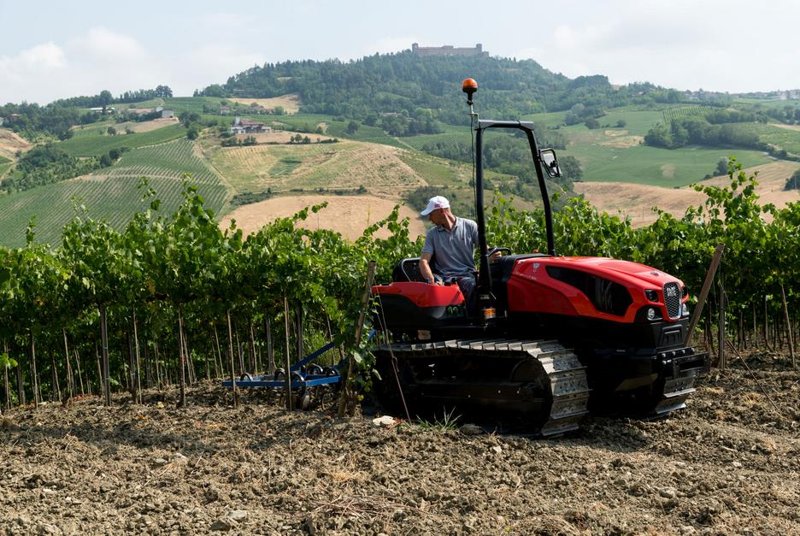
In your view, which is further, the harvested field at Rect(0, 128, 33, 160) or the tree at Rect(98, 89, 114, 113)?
the tree at Rect(98, 89, 114, 113)

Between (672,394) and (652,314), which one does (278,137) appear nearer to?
(672,394)

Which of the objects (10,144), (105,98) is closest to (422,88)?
(105,98)

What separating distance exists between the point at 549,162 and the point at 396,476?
119 inches

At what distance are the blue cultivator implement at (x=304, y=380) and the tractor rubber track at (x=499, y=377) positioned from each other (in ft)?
2.07

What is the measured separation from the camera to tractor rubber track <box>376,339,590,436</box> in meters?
7.58

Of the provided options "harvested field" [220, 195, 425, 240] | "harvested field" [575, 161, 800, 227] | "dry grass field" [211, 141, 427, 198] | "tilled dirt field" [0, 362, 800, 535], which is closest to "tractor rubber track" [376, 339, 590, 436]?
"tilled dirt field" [0, 362, 800, 535]

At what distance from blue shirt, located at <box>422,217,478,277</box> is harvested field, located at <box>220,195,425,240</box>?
3426cm

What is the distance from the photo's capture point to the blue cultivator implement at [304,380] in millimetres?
9211

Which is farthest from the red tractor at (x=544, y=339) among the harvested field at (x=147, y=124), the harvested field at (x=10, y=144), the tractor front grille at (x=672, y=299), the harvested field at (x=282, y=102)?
the harvested field at (x=282, y=102)

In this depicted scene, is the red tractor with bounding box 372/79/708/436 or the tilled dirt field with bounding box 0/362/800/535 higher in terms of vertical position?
the red tractor with bounding box 372/79/708/436

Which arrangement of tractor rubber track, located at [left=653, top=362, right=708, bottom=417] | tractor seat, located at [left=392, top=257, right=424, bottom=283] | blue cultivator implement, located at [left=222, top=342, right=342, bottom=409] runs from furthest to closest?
blue cultivator implement, located at [left=222, top=342, right=342, bottom=409], tractor seat, located at [left=392, top=257, right=424, bottom=283], tractor rubber track, located at [left=653, top=362, right=708, bottom=417]

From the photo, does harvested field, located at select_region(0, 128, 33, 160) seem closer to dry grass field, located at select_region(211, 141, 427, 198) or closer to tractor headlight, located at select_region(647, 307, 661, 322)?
dry grass field, located at select_region(211, 141, 427, 198)

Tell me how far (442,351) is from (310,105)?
427 feet

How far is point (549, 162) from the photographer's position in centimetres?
798
